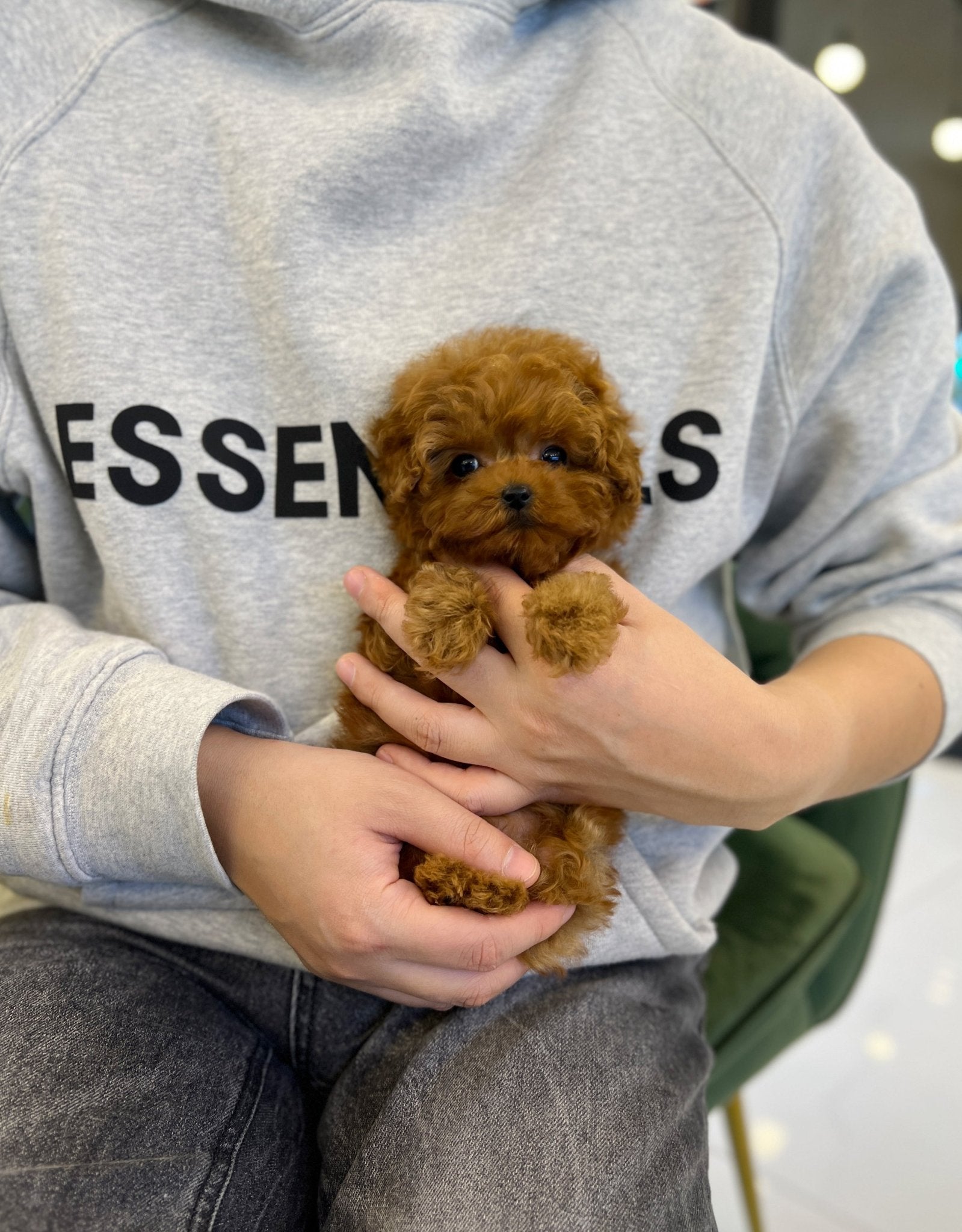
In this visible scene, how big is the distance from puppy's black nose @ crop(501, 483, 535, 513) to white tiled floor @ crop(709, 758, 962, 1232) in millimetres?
1448

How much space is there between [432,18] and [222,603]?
2.80 feet

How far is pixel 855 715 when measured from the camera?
113cm

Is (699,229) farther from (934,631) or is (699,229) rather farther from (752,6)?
(752,6)

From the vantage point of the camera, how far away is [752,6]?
153 inches

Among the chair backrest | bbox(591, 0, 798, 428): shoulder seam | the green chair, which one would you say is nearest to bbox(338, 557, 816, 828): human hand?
bbox(591, 0, 798, 428): shoulder seam

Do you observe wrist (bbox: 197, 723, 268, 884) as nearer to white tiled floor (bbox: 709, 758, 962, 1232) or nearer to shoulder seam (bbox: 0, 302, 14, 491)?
shoulder seam (bbox: 0, 302, 14, 491)

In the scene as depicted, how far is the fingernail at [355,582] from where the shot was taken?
1.07 metres

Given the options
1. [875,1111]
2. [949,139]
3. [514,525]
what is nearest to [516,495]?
[514,525]

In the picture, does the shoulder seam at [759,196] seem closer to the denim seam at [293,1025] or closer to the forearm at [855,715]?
the forearm at [855,715]

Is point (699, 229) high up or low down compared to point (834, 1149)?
up

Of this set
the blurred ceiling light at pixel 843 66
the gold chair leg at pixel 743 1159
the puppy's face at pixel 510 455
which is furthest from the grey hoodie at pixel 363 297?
the blurred ceiling light at pixel 843 66

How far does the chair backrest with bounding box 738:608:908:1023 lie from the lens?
1.75m

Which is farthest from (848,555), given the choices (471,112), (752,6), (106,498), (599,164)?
(752,6)

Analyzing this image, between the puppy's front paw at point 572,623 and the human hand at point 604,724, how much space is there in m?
0.03
